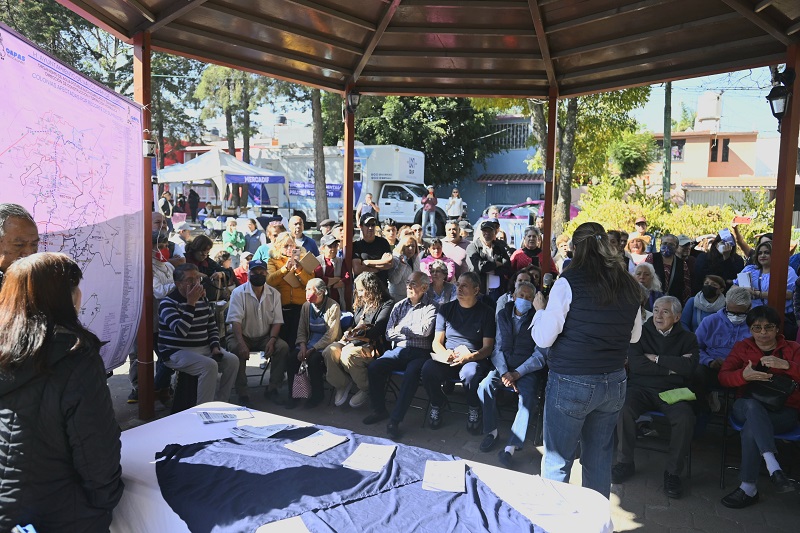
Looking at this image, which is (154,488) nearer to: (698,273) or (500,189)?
(698,273)

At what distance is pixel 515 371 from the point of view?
5.25 metres

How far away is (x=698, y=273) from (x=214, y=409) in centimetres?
639

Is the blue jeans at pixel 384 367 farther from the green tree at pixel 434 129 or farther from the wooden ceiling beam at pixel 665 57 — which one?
the green tree at pixel 434 129

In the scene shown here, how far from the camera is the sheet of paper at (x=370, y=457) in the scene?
291cm

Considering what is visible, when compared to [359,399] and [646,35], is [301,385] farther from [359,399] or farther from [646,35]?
[646,35]

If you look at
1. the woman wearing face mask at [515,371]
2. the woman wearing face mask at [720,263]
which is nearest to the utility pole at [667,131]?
the woman wearing face mask at [720,263]

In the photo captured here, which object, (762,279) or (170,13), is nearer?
(170,13)

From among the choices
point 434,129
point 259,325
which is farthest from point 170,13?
point 434,129

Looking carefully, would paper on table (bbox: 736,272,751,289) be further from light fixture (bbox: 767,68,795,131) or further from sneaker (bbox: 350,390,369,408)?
sneaker (bbox: 350,390,369,408)

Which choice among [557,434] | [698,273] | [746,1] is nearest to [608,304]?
[557,434]

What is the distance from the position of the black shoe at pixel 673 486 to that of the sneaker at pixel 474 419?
5.52 ft

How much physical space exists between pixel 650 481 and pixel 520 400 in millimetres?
1163

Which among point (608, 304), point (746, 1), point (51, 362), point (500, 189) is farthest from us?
point (500, 189)

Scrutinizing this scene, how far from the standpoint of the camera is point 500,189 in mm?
35562
